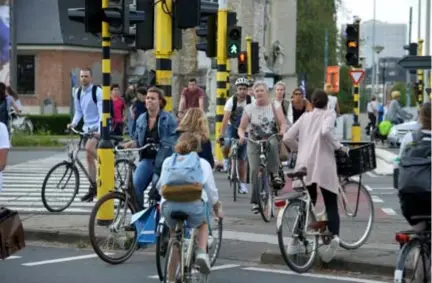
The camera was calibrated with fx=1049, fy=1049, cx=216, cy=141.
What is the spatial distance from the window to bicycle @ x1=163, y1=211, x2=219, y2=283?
50.7 meters

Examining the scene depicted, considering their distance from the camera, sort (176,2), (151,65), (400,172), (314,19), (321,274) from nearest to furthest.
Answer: (400,172)
(321,274)
(176,2)
(151,65)
(314,19)

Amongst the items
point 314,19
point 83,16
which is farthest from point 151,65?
point 83,16

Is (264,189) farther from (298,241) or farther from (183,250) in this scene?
(183,250)

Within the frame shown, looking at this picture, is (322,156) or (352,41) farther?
(352,41)

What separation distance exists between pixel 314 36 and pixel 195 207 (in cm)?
7385

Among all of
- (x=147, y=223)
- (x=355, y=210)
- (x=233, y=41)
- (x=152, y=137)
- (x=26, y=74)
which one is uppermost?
(x=233, y=41)

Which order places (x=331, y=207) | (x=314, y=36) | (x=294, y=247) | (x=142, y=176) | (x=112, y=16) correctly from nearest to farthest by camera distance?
(x=294, y=247) < (x=331, y=207) < (x=142, y=176) < (x=112, y=16) < (x=314, y=36)

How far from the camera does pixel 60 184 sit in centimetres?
1513

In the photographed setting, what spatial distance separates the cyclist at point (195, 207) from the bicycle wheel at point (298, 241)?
1.54 m

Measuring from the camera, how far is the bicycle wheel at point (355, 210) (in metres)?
11.9

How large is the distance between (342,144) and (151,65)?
51284 millimetres

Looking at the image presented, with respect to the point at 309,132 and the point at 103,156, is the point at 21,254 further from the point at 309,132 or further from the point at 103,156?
the point at 309,132

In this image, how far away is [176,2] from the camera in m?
12.9

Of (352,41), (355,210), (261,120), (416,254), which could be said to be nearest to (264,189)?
(261,120)
